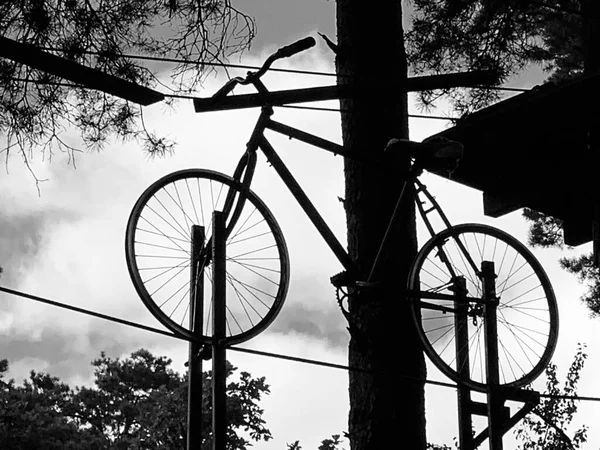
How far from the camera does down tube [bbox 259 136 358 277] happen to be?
18.5ft

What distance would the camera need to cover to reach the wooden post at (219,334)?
5199 mm

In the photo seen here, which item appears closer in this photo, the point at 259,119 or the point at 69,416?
the point at 259,119

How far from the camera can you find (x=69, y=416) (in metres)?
29.3

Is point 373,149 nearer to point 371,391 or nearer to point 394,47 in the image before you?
point 394,47

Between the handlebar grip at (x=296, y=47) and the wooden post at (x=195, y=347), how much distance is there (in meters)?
1.06

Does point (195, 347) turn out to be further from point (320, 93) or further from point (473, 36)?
point (473, 36)

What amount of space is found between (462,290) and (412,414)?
792mm

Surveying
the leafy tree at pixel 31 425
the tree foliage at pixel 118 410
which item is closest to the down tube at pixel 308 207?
the tree foliage at pixel 118 410

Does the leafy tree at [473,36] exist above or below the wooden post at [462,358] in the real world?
above

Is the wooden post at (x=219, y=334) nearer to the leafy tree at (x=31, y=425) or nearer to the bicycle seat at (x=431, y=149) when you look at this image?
the bicycle seat at (x=431, y=149)

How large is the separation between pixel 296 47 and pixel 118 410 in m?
25.0

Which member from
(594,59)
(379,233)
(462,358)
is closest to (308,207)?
(379,233)

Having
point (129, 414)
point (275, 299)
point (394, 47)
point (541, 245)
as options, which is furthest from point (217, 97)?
point (129, 414)

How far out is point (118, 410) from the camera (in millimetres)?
29516
